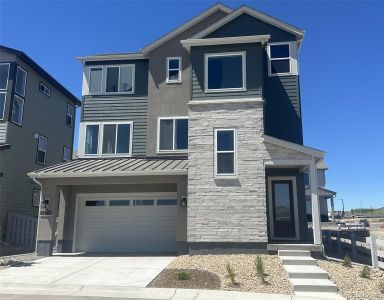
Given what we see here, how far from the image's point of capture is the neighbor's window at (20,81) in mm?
21016

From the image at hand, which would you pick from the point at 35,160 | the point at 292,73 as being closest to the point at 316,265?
the point at 292,73

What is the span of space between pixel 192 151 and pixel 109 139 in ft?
17.8

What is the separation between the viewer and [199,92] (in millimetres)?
Result: 14633

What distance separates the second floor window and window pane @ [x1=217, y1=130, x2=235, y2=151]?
516 cm

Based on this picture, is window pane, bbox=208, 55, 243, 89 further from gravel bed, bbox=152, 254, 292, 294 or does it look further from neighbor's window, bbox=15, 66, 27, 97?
neighbor's window, bbox=15, 66, 27, 97

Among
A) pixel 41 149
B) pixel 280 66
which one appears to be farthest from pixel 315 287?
pixel 41 149

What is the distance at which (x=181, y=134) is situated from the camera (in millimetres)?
16953

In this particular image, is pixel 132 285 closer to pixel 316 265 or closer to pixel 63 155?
pixel 316 265

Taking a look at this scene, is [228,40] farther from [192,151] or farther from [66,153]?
[66,153]

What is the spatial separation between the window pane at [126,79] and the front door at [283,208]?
319 inches

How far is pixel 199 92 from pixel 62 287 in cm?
836

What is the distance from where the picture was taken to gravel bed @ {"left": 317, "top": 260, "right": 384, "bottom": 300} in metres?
8.92

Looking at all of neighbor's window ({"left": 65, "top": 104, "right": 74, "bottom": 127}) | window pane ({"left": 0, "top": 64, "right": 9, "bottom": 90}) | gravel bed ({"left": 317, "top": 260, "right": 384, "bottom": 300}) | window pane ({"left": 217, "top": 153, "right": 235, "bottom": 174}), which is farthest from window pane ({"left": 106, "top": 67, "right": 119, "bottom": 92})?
gravel bed ({"left": 317, "top": 260, "right": 384, "bottom": 300})

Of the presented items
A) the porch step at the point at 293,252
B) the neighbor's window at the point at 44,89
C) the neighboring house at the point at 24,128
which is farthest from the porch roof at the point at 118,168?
the neighbor's window at the point at 44,89
